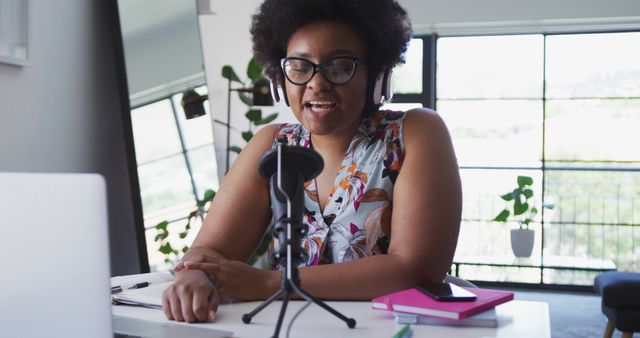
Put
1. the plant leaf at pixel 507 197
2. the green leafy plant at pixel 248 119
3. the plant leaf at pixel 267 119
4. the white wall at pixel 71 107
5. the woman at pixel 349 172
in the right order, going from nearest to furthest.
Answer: the woman at pixel 349 172 < the white wall at pixel 71 107 < the green leafy plant at pixel 248 119 < the plant leaf at pixel 267 119 < the plant leaf at pixel 507 197

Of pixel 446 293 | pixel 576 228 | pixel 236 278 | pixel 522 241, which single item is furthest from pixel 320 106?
pixel 576 228

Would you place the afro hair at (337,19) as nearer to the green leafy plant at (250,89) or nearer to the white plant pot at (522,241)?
the green leafy plant at (250,89)

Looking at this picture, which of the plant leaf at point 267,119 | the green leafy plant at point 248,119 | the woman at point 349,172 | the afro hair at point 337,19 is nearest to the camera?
the woman at point 349,172

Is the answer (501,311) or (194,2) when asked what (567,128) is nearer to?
(194,2)

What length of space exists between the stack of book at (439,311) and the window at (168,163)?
99.9 inches

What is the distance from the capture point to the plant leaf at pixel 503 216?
612 centimetres

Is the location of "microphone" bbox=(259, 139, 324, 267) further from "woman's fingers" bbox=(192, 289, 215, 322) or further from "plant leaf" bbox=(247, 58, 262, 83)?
"plant leaf" bbox=(247, 58, 262, 83)

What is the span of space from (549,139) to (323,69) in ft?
16.8

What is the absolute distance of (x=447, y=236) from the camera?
138 cm

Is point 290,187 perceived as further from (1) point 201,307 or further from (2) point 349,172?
(2) point 349,172

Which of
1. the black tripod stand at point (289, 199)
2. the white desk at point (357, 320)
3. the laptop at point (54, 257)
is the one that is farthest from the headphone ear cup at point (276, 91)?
the laptop at point (54, 257)

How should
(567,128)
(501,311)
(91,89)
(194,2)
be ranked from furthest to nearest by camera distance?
(567,128), (194,2), (91,89), (501,311)

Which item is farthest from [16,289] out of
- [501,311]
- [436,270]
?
[436,270]

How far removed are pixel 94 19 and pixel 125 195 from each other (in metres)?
0.86
